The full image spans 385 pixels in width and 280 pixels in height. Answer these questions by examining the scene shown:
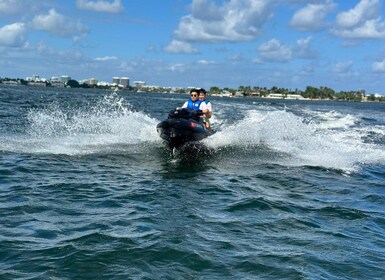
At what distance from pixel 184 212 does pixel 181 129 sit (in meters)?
5.76

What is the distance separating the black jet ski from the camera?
1361 cm

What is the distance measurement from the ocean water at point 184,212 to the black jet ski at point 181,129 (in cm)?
50

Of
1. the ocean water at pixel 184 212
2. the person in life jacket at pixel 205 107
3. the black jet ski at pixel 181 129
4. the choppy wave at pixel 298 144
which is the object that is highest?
the person in life jacket at pixel 205 107

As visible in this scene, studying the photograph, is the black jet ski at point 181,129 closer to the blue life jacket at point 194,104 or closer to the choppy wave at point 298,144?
the choppy wave at point 298,144

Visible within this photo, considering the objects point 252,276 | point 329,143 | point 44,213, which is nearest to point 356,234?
point 252,276

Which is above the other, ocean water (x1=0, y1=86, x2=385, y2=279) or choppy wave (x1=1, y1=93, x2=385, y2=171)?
choppy wave (x1=1, y1=93, x2=385, y2=171)

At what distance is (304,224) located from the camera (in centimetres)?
771

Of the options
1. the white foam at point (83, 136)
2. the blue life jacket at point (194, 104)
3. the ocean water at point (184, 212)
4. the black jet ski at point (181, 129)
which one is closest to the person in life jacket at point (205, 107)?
the blue life jacket at point (194, 104)

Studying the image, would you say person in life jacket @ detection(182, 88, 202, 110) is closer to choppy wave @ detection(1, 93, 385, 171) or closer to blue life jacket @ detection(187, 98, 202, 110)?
blue life jacket @ detection(187, 98, 202, 110)

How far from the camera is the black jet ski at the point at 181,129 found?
13.6 metres

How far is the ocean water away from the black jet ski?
50cm

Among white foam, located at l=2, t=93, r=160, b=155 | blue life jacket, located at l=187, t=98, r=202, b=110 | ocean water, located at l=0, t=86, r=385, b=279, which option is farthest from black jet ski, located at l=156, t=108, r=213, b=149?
white foam, located at l=2, t=93, r=160, b=155

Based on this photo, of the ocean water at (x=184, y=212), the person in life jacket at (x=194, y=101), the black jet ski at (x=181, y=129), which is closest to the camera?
the ocean water at (x=184, y=212)

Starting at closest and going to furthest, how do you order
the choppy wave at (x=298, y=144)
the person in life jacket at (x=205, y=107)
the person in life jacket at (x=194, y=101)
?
the choppy wave at (x=298, y=144) → the person in life jacket at (x=205, y=107) → the person in life jacket at (x=194, y=101)
